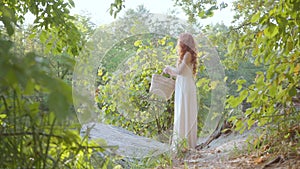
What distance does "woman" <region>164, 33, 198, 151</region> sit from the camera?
3367mm

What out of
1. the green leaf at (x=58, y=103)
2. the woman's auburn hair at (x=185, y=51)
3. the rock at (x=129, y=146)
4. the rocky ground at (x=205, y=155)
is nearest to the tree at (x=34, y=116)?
the green leaf at (x=58, y=103)

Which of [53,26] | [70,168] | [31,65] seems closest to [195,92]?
[53,26]

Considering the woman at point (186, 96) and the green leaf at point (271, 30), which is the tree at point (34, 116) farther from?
the woman at point (186, 96)

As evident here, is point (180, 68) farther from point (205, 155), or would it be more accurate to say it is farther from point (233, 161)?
point (233, 161)

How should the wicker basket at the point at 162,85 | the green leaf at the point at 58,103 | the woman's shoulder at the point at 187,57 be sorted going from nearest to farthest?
the green leaf at the point at 58,103, the woman's shoulder at the point at 187,57, the wicker basket at the point at 162,85

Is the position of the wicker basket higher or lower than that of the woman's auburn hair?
lower

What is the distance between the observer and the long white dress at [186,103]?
340cm

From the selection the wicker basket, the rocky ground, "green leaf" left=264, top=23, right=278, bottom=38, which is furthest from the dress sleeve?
"green leaf" left=264, top=23, right=278, bottom=38

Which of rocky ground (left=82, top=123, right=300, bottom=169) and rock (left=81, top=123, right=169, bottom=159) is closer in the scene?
rocky ground (left=82, top=123, right=300, bottom=169)

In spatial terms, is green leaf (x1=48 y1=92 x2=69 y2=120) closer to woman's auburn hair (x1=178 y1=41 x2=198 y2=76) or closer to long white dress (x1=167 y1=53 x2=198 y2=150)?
woman's auburn hair (x1=178 y1=41 x2=198 y2=76)

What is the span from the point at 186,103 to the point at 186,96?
6cm

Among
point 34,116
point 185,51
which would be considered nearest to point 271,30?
point 34,116

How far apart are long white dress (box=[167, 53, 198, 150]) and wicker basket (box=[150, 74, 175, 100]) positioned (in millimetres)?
64

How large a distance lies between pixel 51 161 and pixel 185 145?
2294 mm
